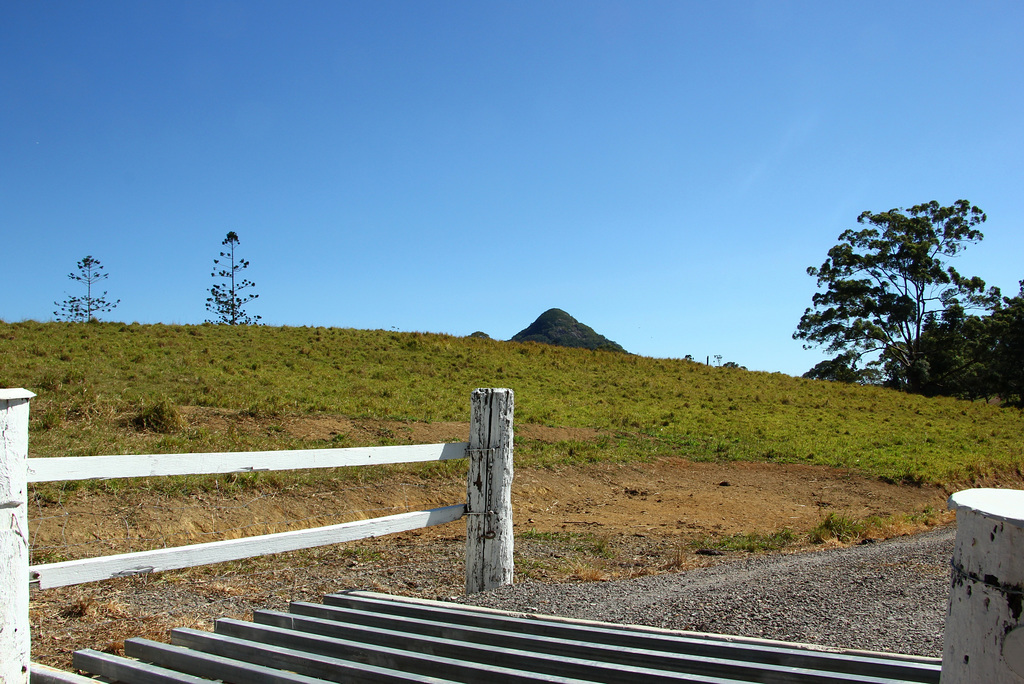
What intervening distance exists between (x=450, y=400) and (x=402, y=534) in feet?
34.5

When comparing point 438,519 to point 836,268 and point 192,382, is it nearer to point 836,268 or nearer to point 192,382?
point 192,382

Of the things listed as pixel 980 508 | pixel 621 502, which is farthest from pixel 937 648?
pixel 621 502

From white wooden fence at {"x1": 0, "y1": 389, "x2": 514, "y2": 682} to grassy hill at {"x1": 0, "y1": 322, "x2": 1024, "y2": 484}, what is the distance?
7.43 metres

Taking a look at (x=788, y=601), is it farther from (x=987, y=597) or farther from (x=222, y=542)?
(x=987, y=597)

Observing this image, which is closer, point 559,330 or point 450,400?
point 450,400

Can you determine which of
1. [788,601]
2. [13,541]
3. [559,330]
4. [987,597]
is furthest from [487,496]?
[559,330]

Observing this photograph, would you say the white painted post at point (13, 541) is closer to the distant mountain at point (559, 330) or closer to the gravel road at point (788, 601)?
the gravel road at point (788, 601)

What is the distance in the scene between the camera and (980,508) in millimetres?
1478

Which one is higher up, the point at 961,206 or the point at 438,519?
the point at 961,206

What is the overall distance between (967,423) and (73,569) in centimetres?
3268

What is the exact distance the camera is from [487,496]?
536 cm

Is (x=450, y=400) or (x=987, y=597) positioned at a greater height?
(x=450, y=400)

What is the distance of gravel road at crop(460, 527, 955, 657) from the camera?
4219 mm

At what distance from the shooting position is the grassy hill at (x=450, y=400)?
13242mm
